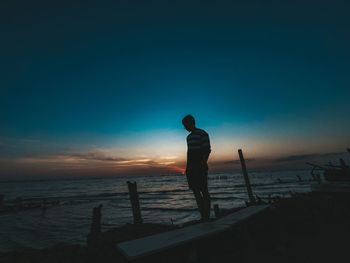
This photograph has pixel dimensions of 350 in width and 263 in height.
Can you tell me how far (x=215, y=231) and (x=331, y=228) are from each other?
5.66m

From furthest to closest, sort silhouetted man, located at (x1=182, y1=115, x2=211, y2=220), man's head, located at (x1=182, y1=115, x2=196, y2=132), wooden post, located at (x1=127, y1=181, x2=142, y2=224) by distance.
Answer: wooden post, located at (x1=127, y1=181, x2=142, y2=224), man's head, located at (x1=182, y1=115, x2=196, y2=132), silhouetted man, located at (x1=182, y1=115, x2=211, y2=220)

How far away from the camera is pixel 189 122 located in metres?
5.82

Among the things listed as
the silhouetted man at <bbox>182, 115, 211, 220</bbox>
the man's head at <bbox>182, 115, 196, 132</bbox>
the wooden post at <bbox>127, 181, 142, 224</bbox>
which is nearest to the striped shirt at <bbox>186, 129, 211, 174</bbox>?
the silhouetted man at <bbox>182, 115, 211, 220</bbox>

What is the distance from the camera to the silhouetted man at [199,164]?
5645mm

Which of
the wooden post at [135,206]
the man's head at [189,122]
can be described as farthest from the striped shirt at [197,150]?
the wooden post at [135,206]

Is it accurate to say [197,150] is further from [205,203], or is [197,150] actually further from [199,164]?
[205,203]

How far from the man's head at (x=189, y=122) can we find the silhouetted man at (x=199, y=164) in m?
0.12

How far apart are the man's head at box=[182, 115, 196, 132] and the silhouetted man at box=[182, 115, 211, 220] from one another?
A: 0.40 feet

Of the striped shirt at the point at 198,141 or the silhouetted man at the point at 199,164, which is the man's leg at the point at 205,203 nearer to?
the silhouetted man at the point at 199,164

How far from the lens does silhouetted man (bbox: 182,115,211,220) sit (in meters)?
5.64

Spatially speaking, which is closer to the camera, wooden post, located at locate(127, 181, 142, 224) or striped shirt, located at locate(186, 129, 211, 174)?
striped shirt, located at locate(186, 129, 211, 174)

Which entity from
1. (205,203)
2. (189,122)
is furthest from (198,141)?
(205,203)

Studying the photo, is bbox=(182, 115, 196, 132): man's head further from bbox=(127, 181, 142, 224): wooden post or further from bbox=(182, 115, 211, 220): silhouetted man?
bbox=(127, 181, 142, 224): wooden post

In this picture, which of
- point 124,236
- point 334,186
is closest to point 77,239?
point 124,236
